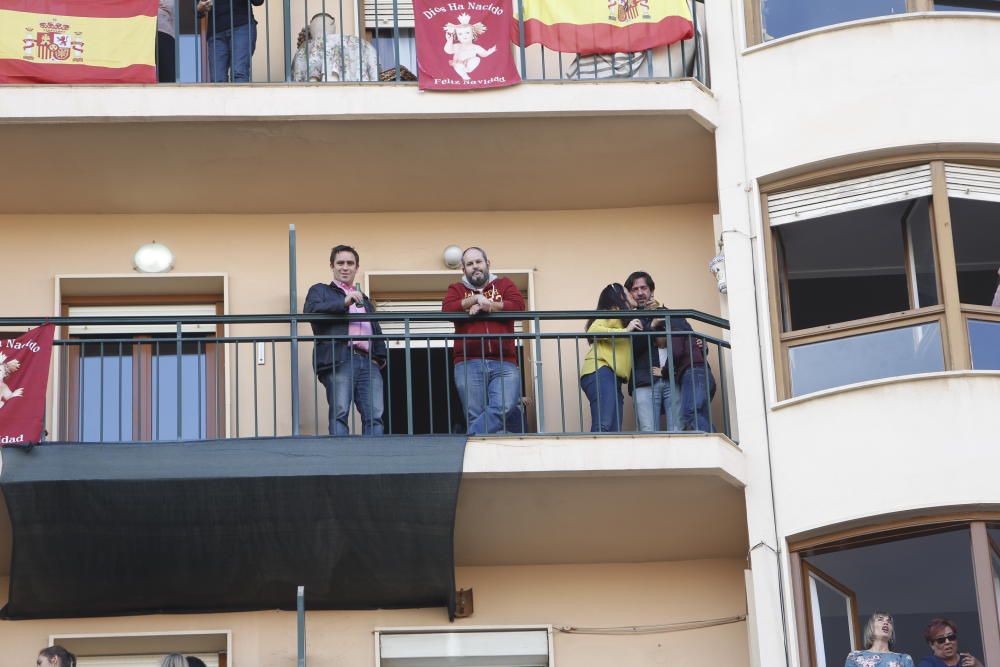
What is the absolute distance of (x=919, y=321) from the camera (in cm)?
1402

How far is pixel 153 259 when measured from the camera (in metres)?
15.7

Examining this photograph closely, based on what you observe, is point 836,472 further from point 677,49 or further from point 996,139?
point 677,49

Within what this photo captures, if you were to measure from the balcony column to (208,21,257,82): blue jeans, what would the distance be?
355cm

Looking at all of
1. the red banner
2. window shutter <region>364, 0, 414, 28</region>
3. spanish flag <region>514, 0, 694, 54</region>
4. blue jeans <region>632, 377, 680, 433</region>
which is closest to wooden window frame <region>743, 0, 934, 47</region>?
spanish flag <region>514, 0, 694, 54</region>

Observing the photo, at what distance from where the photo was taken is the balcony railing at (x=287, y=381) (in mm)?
14492

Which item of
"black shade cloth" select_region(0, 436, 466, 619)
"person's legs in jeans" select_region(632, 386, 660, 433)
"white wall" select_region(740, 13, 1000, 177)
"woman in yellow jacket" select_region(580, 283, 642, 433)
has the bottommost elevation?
"black shade cloth" select_region(0, 436, 466, 619)

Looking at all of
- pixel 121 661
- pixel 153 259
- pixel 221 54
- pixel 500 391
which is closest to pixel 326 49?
pixel 221 54

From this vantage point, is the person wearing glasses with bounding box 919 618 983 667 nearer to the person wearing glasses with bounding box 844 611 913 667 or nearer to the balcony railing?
the person wearing glasses with bounding box 844 611 913 667

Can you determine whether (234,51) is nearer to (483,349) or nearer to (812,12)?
(483,349)

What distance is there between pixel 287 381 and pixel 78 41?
3.01 metres

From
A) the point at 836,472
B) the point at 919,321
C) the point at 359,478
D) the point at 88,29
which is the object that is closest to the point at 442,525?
the point at 359,478

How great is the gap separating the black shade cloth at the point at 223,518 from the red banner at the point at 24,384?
0.58 feet

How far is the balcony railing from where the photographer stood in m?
14.5

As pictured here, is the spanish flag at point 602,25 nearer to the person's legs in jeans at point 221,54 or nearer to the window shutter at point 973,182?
the person's legs in jeans at point 221,54
